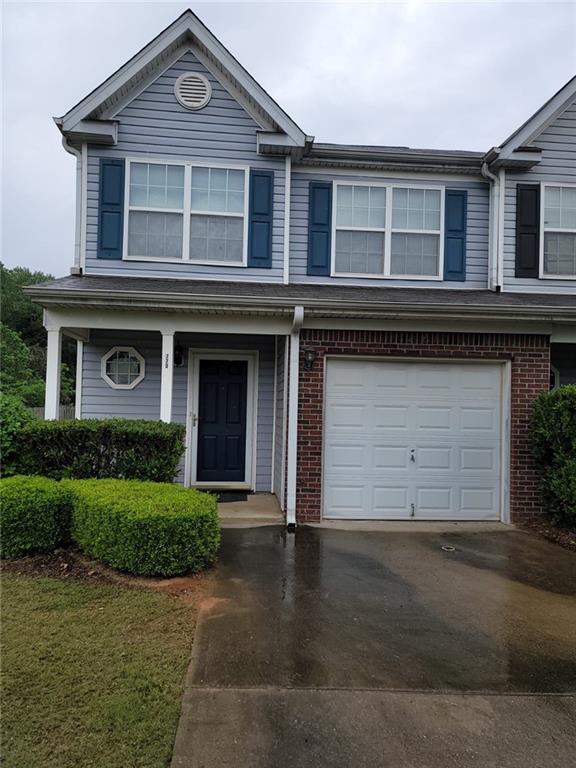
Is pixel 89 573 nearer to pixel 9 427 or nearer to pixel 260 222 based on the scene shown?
pixel 9 427

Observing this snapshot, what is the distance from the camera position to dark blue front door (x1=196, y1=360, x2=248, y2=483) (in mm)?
8531

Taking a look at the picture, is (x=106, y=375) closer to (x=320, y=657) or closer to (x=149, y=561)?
(x=149, y=561)

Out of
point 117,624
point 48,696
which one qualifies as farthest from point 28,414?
point 48,696

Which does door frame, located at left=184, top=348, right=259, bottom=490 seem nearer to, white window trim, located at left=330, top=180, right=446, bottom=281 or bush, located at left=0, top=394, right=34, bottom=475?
white window trim, located at left=330, top=180, right=446, bottom=281

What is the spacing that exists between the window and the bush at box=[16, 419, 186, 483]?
6.91m

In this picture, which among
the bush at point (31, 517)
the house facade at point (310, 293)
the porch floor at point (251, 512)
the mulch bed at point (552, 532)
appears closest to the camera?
the bush at point (31, 517)

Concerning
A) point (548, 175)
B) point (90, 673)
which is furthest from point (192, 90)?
point (90, 673)

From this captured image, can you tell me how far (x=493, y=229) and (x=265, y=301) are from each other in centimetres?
454

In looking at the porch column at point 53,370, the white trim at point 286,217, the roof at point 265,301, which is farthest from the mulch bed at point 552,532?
the porch column at point 53,370

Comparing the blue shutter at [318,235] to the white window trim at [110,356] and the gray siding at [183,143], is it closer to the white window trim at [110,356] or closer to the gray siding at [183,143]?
the gray siding at [183,143]

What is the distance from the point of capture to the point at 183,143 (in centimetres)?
792

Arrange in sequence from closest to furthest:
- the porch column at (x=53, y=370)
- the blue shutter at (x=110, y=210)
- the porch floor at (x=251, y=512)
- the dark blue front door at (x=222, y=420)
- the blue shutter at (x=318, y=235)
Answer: the porch column at (x=53, y=370) → the porch floor at (x=251, y=512) → the blue shutter at (x=110, y=210) → the blue shutter at (x=318, y=235) → the dark blue front door at (x=222, y=420)

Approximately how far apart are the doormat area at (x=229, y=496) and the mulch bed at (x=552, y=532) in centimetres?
413

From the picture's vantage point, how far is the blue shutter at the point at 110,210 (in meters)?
7.72
